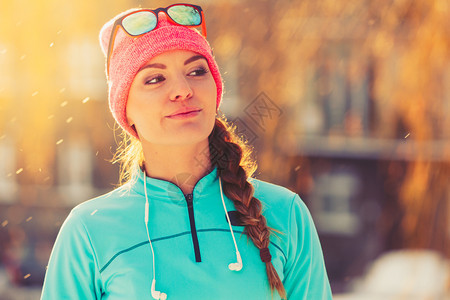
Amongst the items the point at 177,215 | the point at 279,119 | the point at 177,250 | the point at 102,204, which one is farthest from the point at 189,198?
the point at 279,119

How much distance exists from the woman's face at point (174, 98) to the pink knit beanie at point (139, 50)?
0.02 m

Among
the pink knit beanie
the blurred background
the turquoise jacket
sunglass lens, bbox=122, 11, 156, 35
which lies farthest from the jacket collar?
the blurred background

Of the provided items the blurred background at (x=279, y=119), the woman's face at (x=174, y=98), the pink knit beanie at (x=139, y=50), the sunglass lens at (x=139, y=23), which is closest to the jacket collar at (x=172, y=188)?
the woman's face at (x=174, y=98)

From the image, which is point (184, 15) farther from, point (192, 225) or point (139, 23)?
point (192, 225)

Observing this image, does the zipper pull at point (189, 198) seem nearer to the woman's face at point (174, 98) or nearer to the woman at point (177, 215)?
the woman at point (177, 215)

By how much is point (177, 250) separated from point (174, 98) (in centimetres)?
43

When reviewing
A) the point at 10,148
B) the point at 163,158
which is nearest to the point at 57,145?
the point at 10,148

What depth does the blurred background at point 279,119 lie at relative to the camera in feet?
19.7

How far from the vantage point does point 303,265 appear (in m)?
1.54

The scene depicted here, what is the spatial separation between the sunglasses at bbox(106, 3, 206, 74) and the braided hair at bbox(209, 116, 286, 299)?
0.36 meters

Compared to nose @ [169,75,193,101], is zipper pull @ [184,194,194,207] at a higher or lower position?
lower

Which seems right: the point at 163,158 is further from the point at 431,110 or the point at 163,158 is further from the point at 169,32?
the point at 431,110

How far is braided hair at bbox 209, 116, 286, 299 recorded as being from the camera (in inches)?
56.9

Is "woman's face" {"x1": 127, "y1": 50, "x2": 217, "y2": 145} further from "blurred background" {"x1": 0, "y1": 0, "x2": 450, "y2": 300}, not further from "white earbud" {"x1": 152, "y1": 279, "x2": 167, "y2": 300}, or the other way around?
"blurred background" {"x1": 0, "y1": 0, "x2": 450, "y2": 300}
